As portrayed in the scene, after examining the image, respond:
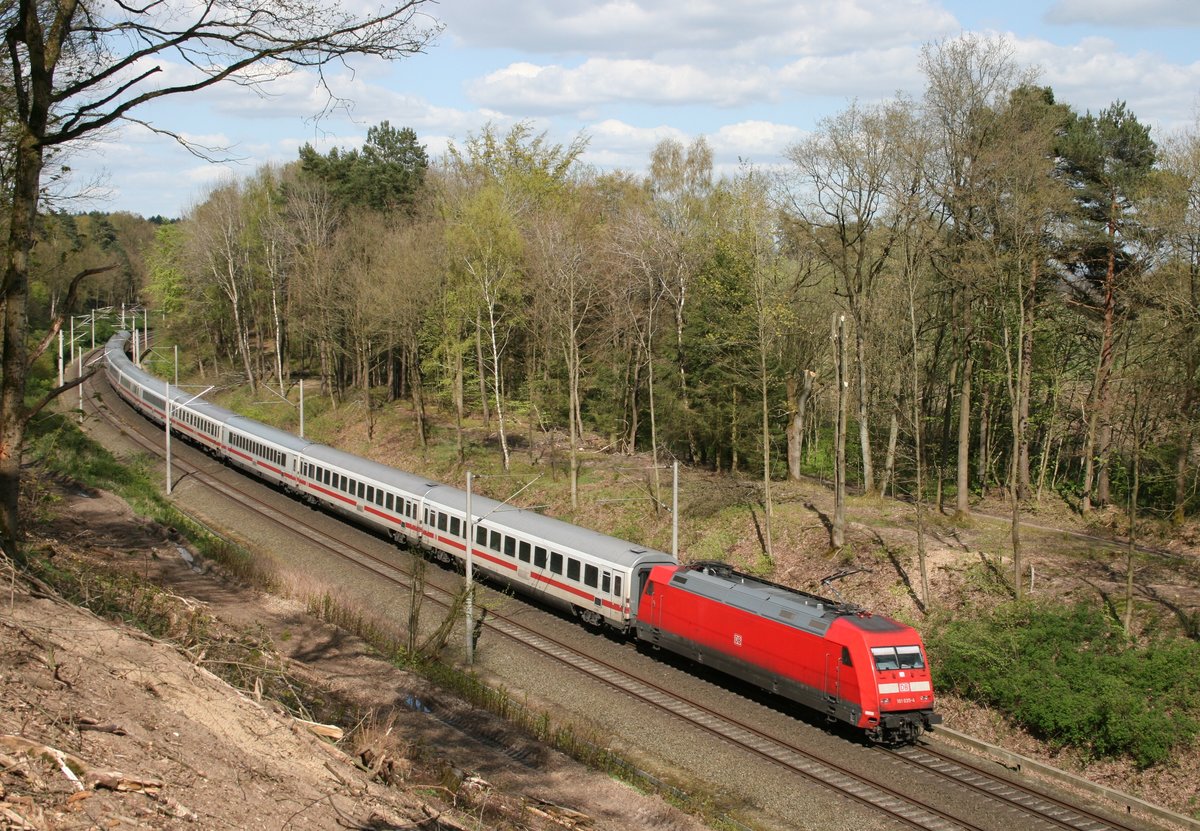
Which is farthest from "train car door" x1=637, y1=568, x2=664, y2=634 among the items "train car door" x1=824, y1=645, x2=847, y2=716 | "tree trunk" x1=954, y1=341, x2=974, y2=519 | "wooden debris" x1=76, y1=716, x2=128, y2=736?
"wooden debris" x1=76, y1=716, x2=128, y2=736

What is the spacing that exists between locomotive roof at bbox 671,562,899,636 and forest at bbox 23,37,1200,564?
5.19 m

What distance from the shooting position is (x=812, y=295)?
37.5 metres

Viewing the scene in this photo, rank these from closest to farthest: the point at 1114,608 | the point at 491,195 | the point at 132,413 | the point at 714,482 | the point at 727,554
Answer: the point at 1114,608, the point at 727,554, the point at 714,482, the point at 491,195, the point at 132,413

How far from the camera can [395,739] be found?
1352 cm

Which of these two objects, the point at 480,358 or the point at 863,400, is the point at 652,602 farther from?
the point at 480,358

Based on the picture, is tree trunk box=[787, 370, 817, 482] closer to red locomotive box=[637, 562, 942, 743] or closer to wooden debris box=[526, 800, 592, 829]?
red locomotive box=[637, 562, 942, 743]

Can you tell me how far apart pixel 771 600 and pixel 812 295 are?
20.3 metres

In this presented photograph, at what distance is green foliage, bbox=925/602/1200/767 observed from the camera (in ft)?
59.6

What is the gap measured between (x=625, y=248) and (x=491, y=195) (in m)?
6.65

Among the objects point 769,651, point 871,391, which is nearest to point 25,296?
point 769,651

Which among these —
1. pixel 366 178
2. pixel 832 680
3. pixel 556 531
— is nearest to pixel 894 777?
A: pixel 832 680

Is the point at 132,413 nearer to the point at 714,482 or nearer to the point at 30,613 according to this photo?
the point at 714,482

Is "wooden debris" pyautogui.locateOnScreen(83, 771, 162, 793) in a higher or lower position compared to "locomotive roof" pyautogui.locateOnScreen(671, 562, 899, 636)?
higher

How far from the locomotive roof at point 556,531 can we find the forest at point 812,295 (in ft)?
20.9
